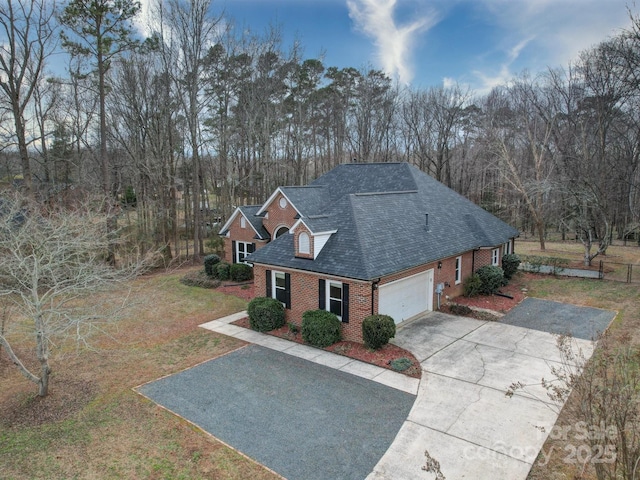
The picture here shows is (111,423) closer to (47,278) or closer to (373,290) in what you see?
(47,278)

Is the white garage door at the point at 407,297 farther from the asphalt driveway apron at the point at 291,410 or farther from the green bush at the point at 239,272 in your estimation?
the green bush at the point at 239,272

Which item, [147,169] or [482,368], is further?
[147,169]

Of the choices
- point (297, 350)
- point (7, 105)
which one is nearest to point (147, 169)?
point (7, 105)

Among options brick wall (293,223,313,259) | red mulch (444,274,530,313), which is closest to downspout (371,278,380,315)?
brick wall (293,223,313,259)

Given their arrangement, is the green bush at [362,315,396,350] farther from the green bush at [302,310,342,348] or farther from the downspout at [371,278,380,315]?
the green bush at [302,310,342,348]

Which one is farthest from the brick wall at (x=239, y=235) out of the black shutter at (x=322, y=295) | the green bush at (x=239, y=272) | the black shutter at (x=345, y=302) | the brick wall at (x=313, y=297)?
the black shutter at (x=345, y=302)

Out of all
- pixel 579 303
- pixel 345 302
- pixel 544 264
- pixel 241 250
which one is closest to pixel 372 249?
pixel 345 302

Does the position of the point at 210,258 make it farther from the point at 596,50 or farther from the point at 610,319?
the point at 596,50
